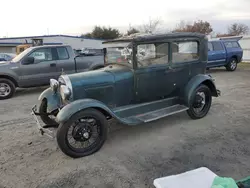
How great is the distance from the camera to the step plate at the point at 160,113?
4.57 meters

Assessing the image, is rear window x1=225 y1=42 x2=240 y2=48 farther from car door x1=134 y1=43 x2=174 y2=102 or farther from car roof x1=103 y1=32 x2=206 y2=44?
car door x1=134 y1=43 x2=174 y2=102

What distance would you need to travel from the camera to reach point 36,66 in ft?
28.3

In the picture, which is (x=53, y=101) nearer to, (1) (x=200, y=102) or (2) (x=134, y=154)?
(2) (x=134, y=154)

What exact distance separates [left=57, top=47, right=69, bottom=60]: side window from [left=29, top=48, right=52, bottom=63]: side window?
34 cm

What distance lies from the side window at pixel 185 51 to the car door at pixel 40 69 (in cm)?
541

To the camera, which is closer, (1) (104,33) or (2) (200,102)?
(2) (200,102)

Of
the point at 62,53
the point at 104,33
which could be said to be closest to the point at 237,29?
the point at 104,33

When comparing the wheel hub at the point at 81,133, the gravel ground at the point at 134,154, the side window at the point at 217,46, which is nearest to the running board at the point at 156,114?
the gravel ground at the point at 134,154

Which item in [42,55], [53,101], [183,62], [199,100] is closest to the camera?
[53,101]

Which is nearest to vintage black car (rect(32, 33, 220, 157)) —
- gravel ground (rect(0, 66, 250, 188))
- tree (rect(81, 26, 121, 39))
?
gravel ground (rect(0, 66, 250, 188))

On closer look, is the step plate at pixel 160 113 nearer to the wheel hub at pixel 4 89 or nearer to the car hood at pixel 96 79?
the car hood at pixel 96 79

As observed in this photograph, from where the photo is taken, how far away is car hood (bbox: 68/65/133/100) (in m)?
4.15

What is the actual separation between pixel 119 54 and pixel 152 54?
0.68 metres

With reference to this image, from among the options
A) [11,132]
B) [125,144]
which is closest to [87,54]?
[11,132]
